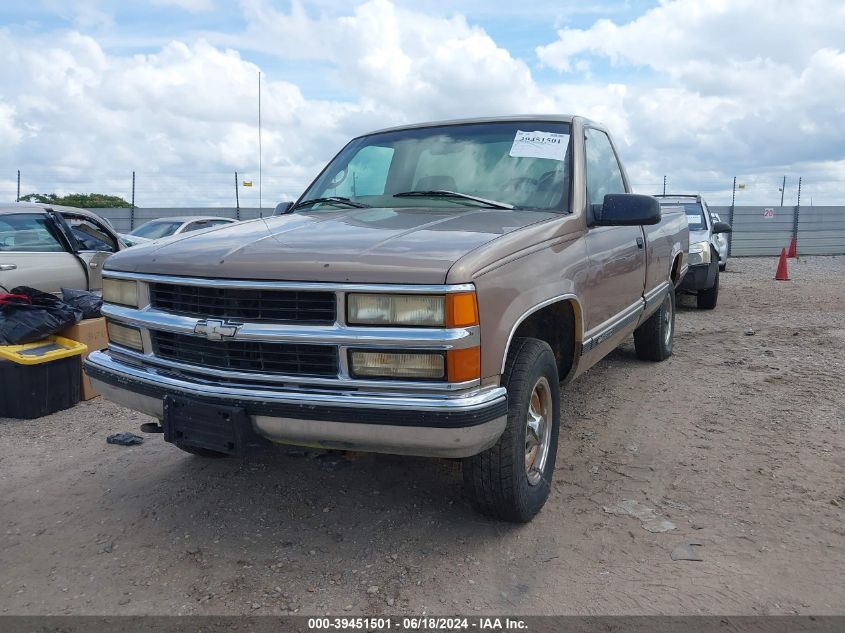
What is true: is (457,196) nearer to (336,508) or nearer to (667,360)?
(336,508)

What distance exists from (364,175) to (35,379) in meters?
2.79

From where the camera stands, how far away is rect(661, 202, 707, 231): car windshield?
10.5m

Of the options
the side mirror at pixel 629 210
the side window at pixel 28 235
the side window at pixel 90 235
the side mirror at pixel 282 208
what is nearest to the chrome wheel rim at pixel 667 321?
the side mirror at pixel 629 210

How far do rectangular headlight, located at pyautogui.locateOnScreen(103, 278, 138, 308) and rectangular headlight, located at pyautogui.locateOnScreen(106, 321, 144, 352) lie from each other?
0.11 metres

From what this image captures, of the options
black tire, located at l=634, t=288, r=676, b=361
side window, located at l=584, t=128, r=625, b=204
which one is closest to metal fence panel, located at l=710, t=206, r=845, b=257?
black tire, located at l=634, t=288, r=676, b=361

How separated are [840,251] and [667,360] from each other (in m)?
20.9

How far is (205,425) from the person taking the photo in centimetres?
275

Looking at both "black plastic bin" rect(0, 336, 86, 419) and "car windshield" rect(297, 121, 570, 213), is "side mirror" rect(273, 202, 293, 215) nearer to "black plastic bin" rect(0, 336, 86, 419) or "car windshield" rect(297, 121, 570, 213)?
"car windshield" rect(297, 121, 570, 213)

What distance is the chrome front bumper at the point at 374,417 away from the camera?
250cm

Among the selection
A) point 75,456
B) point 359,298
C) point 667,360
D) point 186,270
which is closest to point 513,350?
point 359,298

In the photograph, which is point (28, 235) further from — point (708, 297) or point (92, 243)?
point (708, 297)

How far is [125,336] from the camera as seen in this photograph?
325cm

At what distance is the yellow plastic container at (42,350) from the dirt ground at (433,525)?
17.0 inches

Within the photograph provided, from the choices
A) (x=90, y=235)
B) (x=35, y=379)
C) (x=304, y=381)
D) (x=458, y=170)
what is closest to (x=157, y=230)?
(x=90, y=235)
